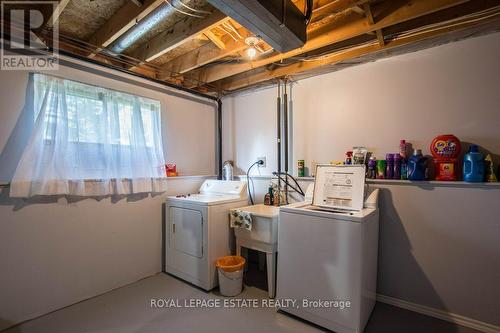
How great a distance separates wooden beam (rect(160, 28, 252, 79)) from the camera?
2.24 m

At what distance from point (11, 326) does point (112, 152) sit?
1523 millimetres

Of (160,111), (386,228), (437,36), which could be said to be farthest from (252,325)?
(437,36)

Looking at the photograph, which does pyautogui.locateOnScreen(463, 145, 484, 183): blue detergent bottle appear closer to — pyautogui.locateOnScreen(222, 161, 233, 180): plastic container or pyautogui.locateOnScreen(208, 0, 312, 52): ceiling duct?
pyautogui.locateOnScreen(208, 0, 312, 52): ceiling duct

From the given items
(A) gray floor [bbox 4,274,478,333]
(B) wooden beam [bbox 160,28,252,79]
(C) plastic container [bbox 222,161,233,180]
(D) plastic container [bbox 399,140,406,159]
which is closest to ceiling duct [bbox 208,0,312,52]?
(B) wooden beam [bbox 160,28,252,79]

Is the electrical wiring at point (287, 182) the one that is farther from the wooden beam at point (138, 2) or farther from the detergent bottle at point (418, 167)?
the wooden beam at point (138, 2)

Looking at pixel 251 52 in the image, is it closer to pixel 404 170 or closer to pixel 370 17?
pixel 370 17

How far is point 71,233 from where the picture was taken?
2.11 m

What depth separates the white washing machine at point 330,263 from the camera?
170cm

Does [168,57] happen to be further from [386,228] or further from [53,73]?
[386,228]

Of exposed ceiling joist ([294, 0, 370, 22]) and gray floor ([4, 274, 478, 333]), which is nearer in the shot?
exposed ceiling joist ([294, 0, 370, 22])

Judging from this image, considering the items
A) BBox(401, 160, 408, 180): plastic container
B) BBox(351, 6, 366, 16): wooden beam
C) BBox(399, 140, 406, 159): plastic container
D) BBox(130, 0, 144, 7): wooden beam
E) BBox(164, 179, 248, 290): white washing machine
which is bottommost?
BBox(164, 179, 248, 290): white washing machine

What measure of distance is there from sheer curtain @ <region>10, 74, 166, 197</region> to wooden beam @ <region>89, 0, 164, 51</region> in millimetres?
456

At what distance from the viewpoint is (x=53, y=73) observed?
1.99 meters

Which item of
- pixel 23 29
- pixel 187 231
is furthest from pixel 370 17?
pixel 187 231
